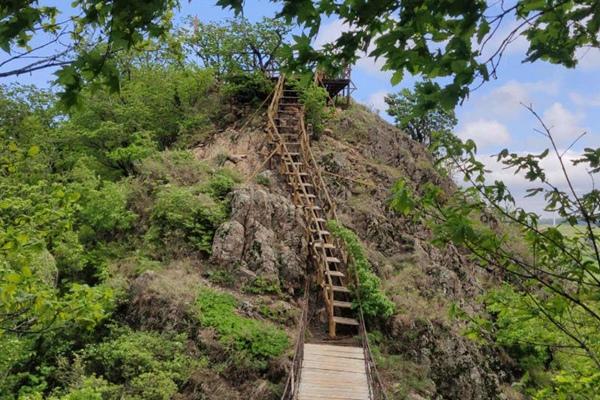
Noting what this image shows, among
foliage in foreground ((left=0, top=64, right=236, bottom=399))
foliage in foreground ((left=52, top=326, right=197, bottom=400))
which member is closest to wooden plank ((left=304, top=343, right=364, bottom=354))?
foliage in foreground ((left=52, top=326, right=197, bottom=400))

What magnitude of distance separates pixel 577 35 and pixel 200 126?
1688cm

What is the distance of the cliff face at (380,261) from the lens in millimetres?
10633

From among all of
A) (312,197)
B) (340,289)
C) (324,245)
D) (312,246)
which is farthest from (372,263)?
(312,197)

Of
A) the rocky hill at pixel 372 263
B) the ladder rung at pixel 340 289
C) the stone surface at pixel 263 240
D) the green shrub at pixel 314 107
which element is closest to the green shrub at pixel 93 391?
the rocky hill at pixel 372 263

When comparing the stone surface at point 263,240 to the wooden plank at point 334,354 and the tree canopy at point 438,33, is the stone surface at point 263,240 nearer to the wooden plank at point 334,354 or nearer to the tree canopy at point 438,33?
the wooden plank at point 334,354

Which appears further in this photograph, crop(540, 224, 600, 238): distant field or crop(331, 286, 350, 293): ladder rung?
crop(331, 286, 350, 293): ladder rung

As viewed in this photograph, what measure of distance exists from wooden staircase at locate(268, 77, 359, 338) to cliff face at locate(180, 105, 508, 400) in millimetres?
457

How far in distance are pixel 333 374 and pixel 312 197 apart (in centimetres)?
645

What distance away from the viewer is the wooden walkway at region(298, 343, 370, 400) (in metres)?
8.13

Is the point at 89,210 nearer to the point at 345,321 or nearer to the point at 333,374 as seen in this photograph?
the point at 345,321

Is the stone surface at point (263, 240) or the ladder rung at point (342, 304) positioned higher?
the stone surface at point (263, 240)

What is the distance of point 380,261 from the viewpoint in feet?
44.1

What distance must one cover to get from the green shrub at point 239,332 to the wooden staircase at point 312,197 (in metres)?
1.64

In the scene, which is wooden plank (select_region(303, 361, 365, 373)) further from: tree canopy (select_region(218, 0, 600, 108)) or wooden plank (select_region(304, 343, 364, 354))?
tree canopy (select_region(218, 0, 600, 108))
